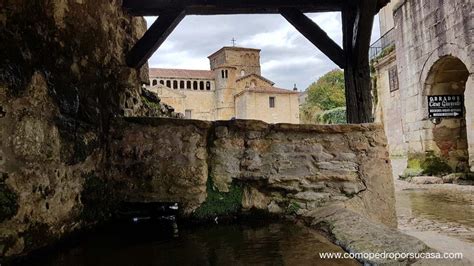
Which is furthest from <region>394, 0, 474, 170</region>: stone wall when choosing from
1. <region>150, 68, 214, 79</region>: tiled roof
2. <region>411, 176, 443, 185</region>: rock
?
<region>150, 68, 214, 79</region>: tiled roof

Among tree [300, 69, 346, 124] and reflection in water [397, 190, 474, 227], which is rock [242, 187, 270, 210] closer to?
reflection in water [397, 190, 474, 227]

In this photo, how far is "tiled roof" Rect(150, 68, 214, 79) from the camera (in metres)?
40.2

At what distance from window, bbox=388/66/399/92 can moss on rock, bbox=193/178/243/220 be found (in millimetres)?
10666

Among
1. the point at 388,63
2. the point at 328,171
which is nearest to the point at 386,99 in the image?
the point at 388,63

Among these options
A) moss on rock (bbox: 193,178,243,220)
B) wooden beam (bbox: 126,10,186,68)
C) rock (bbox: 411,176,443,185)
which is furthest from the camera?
rock (bbox: 411,176,443,185)

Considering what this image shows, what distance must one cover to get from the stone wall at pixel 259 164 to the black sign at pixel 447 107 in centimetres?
637

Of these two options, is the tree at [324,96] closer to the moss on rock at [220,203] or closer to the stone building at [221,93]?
the stone building at [221,93]

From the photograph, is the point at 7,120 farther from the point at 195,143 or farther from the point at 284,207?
the point at 284,207

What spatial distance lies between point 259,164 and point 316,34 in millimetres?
1685

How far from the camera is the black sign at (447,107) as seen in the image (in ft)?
28.2

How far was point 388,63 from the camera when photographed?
13117 millimetres

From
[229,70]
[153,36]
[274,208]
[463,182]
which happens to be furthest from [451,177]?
[229,70]

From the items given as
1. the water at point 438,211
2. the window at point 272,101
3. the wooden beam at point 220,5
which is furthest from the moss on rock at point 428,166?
the window at point 272,101

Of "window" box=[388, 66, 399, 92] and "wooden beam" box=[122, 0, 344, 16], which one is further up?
"window" box=[388, 66, 399, 92]
